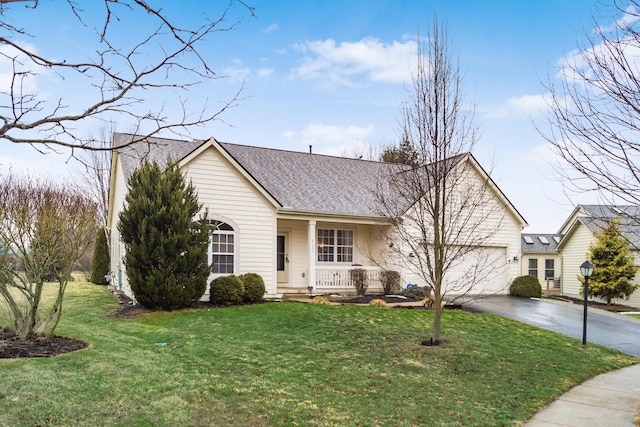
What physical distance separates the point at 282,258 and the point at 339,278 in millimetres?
2305

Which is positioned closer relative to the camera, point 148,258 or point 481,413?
point 481,413

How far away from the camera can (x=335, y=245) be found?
64.1 ft

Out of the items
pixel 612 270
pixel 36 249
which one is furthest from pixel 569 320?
pixel 36 249

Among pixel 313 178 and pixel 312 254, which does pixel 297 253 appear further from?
pixel 313 178

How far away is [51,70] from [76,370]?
A: 5.44m

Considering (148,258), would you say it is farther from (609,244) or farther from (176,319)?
(609,244)

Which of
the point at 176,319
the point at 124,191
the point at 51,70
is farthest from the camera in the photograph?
the point at 124,191

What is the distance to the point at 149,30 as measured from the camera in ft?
12.3

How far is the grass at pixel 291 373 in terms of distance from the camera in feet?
20.6

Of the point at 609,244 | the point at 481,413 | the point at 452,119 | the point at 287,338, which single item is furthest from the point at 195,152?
the point at 609,244

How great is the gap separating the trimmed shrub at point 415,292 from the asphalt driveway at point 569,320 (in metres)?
1.61

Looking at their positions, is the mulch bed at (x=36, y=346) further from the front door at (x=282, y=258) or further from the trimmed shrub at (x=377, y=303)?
the front door at (x=282, y=258)

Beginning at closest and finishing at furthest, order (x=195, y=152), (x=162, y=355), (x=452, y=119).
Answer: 1. (x=162, y=355)
2. (x=452, y=119)
3. (x=195, y=152)

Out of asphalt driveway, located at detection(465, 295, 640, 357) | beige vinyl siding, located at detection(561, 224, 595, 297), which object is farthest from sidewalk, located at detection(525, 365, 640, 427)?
beige vinyl siding, located at detection(561, 224, 595, 297)
